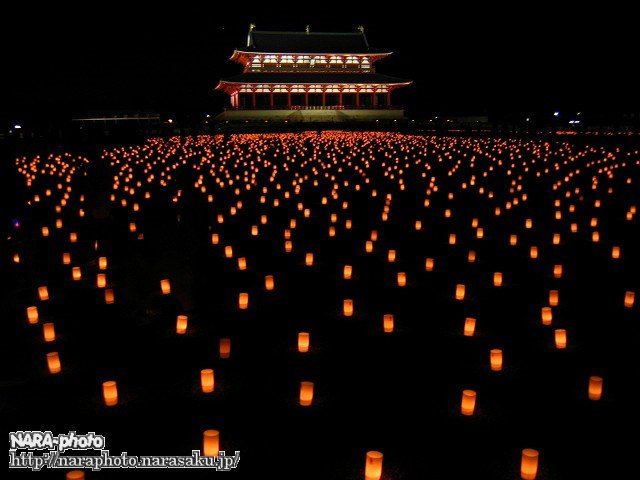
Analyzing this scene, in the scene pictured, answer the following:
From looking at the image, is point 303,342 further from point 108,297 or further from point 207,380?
point 108,297

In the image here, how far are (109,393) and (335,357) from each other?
1574 mm

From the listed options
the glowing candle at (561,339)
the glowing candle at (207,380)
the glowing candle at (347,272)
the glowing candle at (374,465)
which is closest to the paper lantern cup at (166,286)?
the glowing candle at (207,380)

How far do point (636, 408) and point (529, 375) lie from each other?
0.67 metres

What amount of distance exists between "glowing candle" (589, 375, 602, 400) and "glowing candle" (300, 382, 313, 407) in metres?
1.73

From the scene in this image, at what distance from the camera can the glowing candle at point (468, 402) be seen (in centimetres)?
374

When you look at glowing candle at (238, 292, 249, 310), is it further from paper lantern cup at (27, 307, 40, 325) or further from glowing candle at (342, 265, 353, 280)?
paper lantern cup at (27, 307, 40, 325)

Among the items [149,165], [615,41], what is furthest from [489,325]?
[615,41]

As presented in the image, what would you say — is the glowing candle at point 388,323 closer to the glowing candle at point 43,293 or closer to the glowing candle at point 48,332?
the glowing candle at point 48,332

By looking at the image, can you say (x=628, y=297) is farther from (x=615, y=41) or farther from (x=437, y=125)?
(x=615, y=41)

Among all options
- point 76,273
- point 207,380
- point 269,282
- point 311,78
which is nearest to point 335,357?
point 207,380

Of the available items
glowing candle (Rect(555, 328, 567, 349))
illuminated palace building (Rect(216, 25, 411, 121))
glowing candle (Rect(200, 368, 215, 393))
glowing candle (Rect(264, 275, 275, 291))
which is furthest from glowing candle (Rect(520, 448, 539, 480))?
illuminated palace building (Rect(216, 25, 411, 121))

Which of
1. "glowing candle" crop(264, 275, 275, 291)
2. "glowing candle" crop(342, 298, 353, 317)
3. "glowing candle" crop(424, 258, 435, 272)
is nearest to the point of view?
"glowing candle" crop(342, 298, 353, 317)

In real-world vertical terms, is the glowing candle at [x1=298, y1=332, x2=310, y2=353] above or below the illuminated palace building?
below

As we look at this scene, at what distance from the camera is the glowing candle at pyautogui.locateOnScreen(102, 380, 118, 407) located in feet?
12.8
